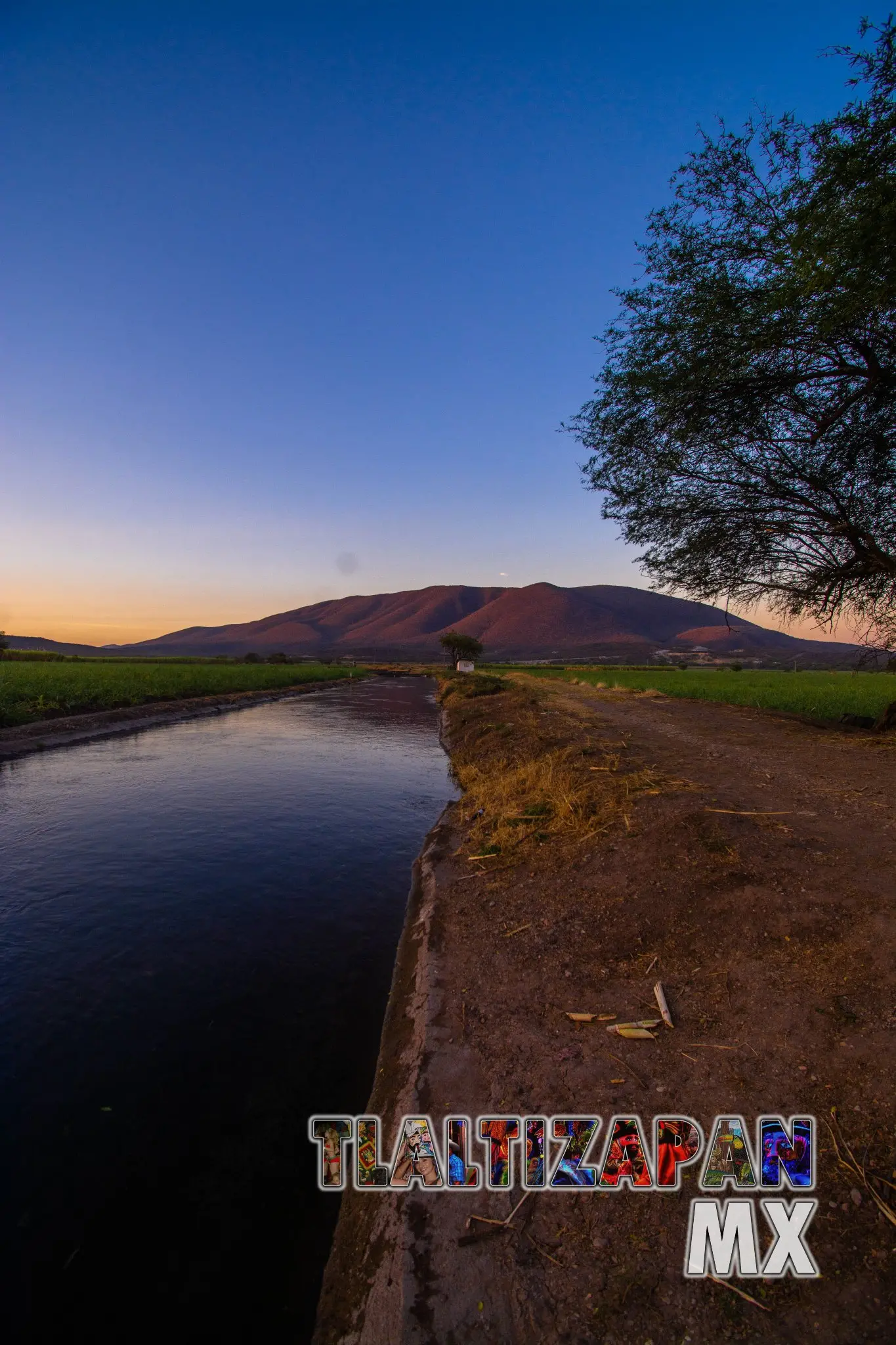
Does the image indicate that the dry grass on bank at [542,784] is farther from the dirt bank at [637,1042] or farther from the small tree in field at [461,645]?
the small tree in field at [461,645]

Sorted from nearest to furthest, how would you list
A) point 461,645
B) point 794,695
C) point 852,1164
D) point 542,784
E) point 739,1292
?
point 739,1292
point 852,1164
point 542,784
point 794,695
point 461,645

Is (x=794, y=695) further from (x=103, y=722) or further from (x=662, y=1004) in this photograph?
(x=103, y=722)

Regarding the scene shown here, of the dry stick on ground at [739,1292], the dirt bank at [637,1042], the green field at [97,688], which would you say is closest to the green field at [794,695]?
the dirt bank at [637,1042]

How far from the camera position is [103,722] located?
77.6 ft

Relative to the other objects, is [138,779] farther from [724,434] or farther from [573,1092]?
[724,434]

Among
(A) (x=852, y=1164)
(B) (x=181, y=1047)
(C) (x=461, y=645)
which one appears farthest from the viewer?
(C) (x=461, y=645)

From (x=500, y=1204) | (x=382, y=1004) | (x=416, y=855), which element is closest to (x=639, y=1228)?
(x=500, y=1204)

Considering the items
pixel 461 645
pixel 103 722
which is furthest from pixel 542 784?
pixel 461 645

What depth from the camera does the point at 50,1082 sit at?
14.5ft

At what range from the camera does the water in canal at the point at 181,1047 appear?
10.2 feet

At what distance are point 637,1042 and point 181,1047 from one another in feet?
13.0

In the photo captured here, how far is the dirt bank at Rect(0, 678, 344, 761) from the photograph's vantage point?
18.8 meters

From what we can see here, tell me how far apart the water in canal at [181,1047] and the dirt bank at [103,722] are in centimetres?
852

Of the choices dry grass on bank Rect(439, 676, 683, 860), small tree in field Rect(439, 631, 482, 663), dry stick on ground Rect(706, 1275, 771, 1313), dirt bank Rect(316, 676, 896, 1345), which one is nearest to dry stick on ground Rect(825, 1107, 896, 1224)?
dirt bank Rect(316, 676, 896, 1345)
